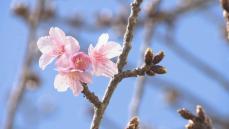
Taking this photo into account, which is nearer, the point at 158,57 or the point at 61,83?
the point at 61,83

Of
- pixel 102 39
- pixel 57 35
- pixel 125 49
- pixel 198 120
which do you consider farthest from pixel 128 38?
pixel 198 120

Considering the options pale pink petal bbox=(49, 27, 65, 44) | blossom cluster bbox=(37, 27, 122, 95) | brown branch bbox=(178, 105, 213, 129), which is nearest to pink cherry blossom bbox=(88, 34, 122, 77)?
blossom cluster bbox=(37, 27, 122, 95)

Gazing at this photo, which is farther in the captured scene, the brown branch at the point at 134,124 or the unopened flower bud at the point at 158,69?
the unopened flower bud at the point at 158,69

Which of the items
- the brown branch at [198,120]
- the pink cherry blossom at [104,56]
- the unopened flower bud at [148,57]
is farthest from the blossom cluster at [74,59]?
the brown branch at [198,120]

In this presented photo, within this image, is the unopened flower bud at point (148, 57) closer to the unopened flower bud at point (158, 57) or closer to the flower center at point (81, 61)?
the unopened flower bud at point (158, 57)

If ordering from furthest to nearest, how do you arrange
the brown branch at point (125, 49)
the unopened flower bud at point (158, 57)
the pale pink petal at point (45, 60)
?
the unopened flower bud at point (158, 57) < the pale pink petal at point (45, 60) < the brown branch at point (125, 49)

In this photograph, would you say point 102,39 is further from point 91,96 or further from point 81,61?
point 91,96

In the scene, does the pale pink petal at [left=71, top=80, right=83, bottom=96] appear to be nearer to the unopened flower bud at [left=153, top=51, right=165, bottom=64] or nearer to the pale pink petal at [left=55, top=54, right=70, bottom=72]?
the pale pink petal at [left=55, top=54, right=70, bottom=72]
